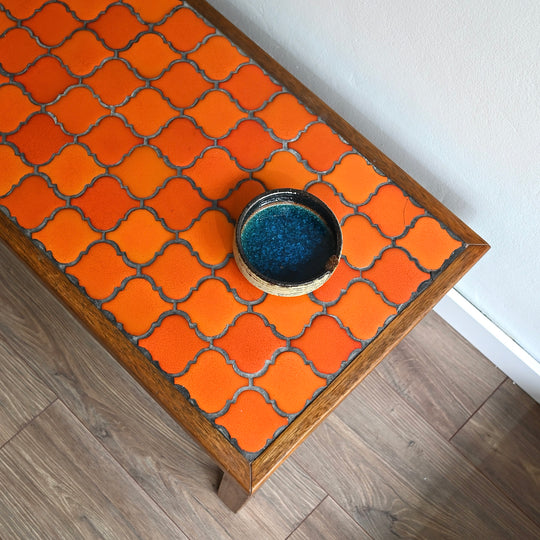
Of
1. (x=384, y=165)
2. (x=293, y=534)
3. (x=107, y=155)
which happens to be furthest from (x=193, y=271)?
(x=293, y=534)

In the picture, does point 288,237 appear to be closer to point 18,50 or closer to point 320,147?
point 320,147

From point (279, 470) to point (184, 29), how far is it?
2.71ft

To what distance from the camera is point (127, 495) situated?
115cm

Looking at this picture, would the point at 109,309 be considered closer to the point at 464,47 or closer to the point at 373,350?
the point at 373,350

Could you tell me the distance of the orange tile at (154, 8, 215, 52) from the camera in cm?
98

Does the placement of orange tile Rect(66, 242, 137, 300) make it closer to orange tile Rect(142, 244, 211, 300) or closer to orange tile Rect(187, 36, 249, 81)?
orange tile Rect(142, 244, 211, 300)

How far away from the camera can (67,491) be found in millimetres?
1136

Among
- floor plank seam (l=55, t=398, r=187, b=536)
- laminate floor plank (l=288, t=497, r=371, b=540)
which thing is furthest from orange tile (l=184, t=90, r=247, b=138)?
laminate floor plank (l=288, t=497, r=371, b=540)

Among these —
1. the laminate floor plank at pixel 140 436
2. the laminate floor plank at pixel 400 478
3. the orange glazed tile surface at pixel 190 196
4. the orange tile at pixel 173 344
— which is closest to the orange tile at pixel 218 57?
the orange glazed tile surface at pixel 190 196

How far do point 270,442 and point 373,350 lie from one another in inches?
7.3

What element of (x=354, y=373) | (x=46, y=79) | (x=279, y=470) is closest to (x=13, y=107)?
(x=46, y=79)

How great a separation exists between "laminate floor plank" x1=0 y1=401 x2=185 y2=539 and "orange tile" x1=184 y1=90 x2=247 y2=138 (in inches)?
25.4

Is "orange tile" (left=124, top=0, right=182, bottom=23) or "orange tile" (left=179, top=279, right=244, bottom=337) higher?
"orange tile" (left=124, top=0, right=182, bottom=23)

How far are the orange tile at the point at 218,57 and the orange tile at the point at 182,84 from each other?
0.02 metres
